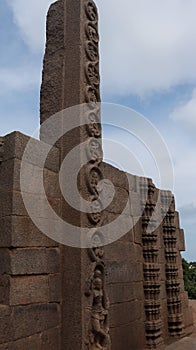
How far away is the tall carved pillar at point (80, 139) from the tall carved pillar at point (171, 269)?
2956 mm

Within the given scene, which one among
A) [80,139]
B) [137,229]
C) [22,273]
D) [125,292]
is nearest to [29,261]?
[22,273]

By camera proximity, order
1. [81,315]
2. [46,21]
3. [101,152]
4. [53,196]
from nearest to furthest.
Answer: [81,315], [53,196], [101,152], [46,21]

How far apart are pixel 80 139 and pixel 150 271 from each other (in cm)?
286

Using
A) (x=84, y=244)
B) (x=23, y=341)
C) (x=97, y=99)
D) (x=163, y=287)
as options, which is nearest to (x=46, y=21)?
(x=97, y=99)

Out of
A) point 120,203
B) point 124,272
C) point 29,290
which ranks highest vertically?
point 120,203

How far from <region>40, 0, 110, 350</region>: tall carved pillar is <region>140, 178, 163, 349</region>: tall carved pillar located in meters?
2.01

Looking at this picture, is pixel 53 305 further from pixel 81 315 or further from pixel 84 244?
pixel 84 244

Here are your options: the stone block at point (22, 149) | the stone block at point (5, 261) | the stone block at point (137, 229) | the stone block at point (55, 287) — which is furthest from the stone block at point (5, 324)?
the stone block at point (137, 229)

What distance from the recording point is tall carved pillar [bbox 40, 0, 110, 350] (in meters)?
3.51

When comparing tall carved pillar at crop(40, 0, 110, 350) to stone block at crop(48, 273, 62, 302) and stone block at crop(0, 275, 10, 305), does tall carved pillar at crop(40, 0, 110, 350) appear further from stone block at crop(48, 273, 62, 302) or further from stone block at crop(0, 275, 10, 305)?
stone block at crop(0, 275, 10, 305)

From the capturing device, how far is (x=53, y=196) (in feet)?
12.4

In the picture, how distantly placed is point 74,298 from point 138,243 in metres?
2.43

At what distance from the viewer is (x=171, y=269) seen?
6.55 meters

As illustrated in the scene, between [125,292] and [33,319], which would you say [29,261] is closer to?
[33,319]
